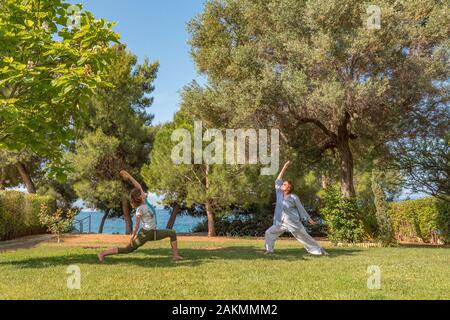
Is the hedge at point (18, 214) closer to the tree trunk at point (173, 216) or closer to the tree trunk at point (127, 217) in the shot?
the tree trunk at point (127, 217)

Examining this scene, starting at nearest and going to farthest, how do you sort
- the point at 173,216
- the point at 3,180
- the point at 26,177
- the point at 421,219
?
the point at 421,219 → the point at 173,216 → the point at 26,177 → the point at 3,180

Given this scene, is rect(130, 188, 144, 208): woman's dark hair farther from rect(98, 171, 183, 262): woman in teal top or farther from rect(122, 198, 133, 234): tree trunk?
rect(122, 198, 133, 234): tree trunk

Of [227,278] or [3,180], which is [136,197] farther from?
[3,180]

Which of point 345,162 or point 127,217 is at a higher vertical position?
point 345,162

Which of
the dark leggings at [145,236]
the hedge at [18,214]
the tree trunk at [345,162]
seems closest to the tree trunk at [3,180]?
the hedge at [18,214]

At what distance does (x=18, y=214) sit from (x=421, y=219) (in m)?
22.3

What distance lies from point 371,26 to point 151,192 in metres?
18.5

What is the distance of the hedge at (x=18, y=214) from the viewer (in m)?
23.5

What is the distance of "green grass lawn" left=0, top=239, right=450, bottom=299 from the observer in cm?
700

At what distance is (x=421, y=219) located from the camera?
23.4 m

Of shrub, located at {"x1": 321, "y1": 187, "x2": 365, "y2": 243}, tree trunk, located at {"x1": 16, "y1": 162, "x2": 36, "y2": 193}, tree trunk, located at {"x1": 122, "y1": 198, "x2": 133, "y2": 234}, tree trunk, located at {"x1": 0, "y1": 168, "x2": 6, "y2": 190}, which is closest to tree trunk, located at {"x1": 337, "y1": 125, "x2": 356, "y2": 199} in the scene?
shrub, located at {"x1": 321, "y1": 187, "x2": 365, "y2": 243}

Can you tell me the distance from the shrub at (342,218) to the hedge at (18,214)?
54.3 feet

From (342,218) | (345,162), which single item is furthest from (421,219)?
(342,218)
